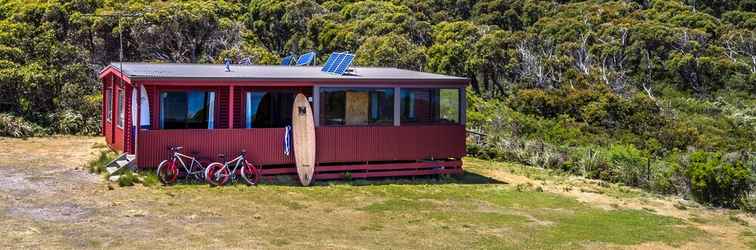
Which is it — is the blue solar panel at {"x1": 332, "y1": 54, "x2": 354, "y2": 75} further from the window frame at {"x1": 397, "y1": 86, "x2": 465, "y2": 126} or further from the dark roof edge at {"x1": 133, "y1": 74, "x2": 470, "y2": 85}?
the window frame at {"x1": 397, "y1": 86, "x2": 465, "y2": 126}

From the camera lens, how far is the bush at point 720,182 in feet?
48.0

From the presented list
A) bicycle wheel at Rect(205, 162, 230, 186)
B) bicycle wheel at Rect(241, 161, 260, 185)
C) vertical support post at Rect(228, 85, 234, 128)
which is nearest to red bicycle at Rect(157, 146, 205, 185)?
bicycle wheel at Rect(205, 162, 230, 186)

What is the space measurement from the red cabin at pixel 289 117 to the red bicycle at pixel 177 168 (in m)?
0.25

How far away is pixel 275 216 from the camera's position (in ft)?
38.6

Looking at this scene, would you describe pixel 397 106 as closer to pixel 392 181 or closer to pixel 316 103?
pixel 392 181

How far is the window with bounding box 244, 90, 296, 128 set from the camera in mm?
15977

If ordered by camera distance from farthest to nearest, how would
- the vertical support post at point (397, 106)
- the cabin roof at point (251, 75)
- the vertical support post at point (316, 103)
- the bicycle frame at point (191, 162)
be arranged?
the vertical support post at point (397, 106) → the vertical support post at point (316, 103) → the cabin roof at point (251, 75) → the bicycle frame at point (191, 162)

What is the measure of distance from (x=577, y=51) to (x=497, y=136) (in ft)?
63.0

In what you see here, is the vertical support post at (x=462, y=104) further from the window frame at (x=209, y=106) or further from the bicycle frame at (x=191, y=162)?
the bicycle frame at (x=191, y=162)

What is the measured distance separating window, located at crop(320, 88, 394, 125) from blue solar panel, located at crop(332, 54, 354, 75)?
0.77 meters

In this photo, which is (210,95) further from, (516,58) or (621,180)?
(516,58)

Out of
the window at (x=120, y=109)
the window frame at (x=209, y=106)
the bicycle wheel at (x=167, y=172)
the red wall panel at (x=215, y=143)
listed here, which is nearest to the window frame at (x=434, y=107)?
the red wall panel at (x=215, y=143)

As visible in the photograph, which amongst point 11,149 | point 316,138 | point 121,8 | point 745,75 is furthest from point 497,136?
point 745,75

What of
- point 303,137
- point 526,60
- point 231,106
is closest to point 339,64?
point 303,137
